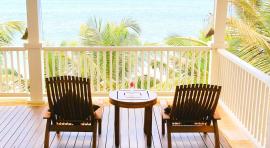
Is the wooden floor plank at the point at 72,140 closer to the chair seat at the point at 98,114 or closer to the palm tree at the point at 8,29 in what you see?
the chair seat at the point at 98,114

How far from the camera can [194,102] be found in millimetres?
4109

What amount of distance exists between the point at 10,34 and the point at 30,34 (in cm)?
307

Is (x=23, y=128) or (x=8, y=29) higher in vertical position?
(x=8, y=29)

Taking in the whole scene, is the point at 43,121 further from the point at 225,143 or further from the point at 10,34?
the point at 10,34

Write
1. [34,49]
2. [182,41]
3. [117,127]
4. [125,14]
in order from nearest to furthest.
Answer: [117,127] → [34,49] → [182,41] → [125,14]

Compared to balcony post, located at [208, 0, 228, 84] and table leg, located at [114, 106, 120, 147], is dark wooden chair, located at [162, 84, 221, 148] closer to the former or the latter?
table leg, located at [114, 106, 120, 147]

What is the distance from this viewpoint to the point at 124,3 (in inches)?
1199

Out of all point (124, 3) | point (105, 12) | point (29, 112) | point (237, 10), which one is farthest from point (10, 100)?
point (124, 3)

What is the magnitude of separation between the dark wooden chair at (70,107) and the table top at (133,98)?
12.0 inches

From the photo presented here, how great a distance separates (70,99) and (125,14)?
24.6 meters

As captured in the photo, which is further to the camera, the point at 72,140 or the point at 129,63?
the point at 129,63

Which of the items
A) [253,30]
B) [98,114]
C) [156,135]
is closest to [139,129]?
[156,135]

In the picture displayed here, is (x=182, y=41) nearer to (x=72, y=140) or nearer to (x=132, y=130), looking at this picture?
(x=132, y=130)

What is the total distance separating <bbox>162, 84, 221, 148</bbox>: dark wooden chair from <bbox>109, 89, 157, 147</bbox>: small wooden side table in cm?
32
